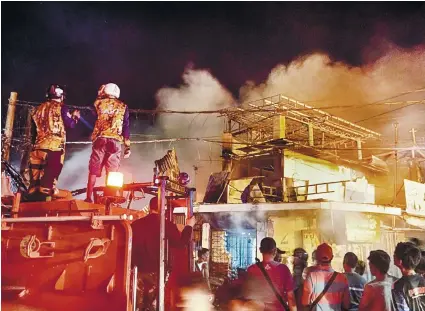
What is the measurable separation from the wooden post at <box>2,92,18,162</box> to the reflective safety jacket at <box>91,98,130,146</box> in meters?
6.80

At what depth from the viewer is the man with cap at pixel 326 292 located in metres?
4.74

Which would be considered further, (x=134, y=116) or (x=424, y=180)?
(x=424, y=180)

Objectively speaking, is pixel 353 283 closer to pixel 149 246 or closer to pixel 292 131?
pixel 149 246

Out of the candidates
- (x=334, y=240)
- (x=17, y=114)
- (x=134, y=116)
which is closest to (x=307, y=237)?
(x=334, y=240)

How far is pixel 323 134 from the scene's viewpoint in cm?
2467

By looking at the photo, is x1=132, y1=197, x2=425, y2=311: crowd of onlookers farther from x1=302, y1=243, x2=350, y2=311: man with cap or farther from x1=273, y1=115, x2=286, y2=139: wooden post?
x1=273, y1=115, x2=286, y2=139: wooden post

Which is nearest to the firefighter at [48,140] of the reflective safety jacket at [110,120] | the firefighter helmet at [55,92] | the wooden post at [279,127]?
the firefighter helmet at [55,92]

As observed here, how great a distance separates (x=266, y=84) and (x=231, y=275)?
10.8 meters

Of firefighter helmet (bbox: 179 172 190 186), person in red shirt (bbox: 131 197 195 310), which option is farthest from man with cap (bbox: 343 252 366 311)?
firefighter helmet (bbox: 179 172 190 186)

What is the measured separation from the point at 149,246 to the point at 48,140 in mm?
2616

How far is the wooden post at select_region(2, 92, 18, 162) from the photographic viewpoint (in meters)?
11.5

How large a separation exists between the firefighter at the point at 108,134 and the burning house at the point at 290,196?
8510mm

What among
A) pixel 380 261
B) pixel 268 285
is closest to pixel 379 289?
pixel 380 261

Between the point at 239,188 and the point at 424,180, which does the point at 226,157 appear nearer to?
the point at 239,188
